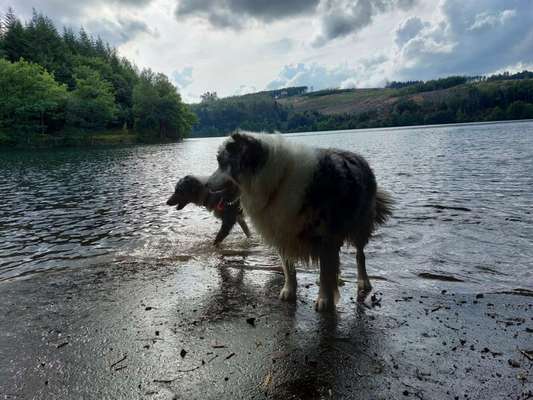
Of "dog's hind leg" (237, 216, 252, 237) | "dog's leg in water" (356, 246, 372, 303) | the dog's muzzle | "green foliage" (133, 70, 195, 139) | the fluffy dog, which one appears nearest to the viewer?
the dog's muzzle

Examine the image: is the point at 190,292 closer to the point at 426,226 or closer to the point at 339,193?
the point at 339,193

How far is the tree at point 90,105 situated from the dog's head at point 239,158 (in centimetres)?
8545

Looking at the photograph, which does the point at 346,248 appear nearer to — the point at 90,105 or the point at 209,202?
the point at 209,202

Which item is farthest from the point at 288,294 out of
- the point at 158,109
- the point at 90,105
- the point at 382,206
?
the point at 158,109

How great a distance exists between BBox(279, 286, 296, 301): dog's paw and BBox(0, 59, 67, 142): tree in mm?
79036

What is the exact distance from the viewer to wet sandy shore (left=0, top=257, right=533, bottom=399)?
11.8 feet

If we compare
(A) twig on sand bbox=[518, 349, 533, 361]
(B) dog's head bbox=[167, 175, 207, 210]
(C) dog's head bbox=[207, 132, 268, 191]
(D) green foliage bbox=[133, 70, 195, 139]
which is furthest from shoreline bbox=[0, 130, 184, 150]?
(A) twig on sand bbox=[518, 349, 533, 361]

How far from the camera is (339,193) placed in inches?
200

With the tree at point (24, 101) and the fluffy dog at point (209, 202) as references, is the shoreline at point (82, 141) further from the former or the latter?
the fluffy dog at point (209, 202)

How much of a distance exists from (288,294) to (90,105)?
8737 cm

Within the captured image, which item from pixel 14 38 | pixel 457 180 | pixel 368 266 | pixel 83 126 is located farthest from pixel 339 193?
pixel 14 38

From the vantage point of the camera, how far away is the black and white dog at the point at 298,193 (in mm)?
4969

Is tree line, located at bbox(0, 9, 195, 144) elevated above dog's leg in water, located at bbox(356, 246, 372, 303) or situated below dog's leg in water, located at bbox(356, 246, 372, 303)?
above

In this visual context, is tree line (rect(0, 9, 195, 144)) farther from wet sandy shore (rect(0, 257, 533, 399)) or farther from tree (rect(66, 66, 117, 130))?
wet sandy shore (rect(0, 257, 533, 399))
